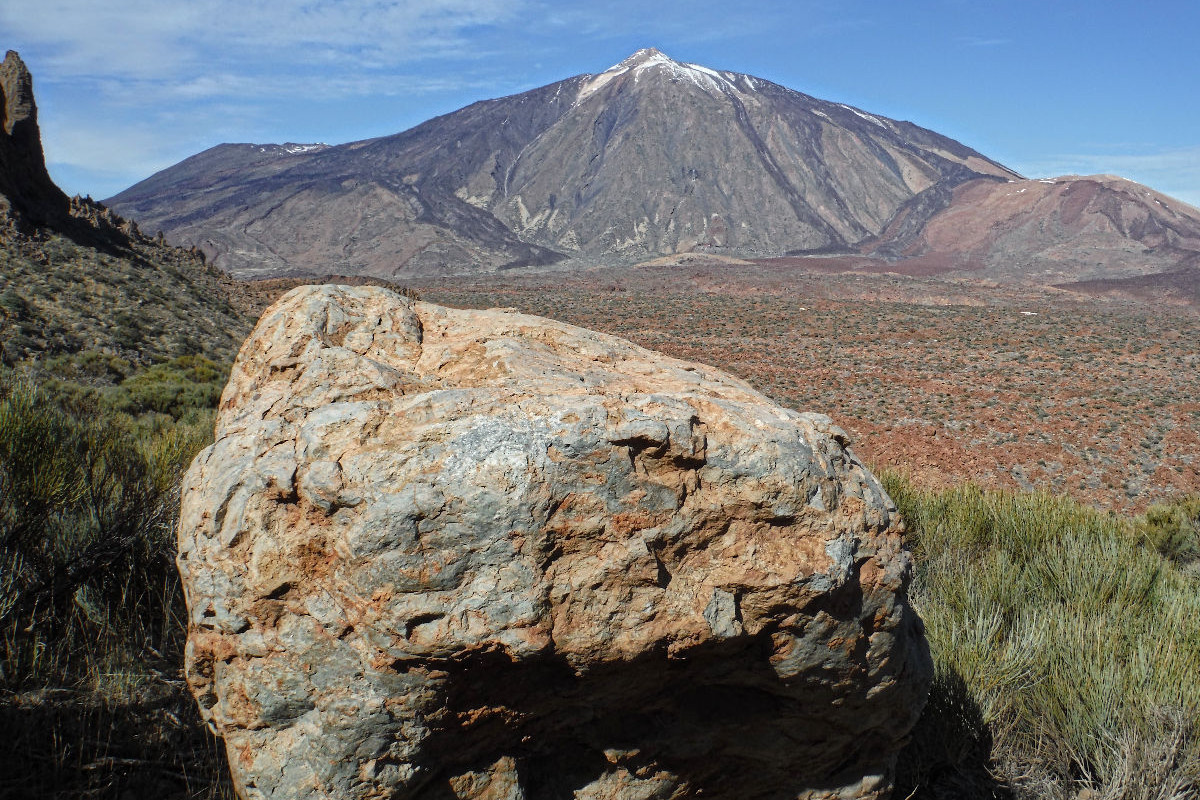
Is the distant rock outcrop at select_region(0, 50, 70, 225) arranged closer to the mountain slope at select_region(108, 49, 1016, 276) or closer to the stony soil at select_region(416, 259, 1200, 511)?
the stony soil at select_region(416, 259, 1200, 511)

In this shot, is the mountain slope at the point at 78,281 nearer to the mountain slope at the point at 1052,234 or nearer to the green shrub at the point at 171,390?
the green shrub at the point at 171,390

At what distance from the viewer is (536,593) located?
2141mm

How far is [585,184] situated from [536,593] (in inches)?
4295

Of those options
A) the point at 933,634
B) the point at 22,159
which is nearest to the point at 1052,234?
the point at 22,159

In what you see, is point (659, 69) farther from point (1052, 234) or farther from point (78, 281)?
point (78, 281)

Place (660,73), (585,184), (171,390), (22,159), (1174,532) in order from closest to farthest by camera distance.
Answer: (1174,532) < (171,390) < (22,159) < (585,184) < (660,73)

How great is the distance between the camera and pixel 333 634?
7.13ft

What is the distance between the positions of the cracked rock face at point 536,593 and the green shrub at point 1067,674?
3.37ft

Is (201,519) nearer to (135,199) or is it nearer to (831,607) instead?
(831,607)

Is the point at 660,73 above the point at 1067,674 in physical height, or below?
above

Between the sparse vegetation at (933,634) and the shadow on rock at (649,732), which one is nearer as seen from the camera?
the shadow on rock at (649,732)

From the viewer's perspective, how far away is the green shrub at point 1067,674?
3.18 meters

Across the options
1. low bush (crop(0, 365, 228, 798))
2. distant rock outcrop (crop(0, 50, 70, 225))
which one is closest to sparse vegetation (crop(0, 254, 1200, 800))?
low bush (crop(0, 365, 228, 798))

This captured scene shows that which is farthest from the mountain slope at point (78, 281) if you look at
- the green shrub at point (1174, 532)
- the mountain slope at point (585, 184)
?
the mountain slope at point (585, 184)
